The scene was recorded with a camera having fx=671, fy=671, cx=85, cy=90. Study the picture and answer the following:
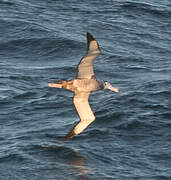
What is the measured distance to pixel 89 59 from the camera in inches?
916

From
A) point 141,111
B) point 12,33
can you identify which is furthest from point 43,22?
point 141,111

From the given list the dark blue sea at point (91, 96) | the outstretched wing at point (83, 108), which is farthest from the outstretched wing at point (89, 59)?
the dark blue sea at point (91, 96)

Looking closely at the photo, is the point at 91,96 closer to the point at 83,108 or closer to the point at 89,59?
the point at 83,108

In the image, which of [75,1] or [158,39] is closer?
[158,39]

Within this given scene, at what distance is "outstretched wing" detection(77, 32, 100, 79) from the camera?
22.3m

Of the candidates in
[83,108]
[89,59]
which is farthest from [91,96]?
[89,59]

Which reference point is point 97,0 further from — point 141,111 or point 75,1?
point 141,111

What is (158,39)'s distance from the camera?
42781mm

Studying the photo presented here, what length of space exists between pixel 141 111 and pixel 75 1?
1667cm

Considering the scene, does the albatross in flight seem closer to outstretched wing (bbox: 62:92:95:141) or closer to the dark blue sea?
outstretched wing (bbox: 62:92:95:141)

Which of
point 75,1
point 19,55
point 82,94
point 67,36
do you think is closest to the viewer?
point 82,94

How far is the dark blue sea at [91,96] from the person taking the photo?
2861 cm

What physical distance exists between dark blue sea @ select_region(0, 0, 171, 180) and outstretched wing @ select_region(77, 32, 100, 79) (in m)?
5.07

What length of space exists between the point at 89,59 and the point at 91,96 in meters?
12.3
